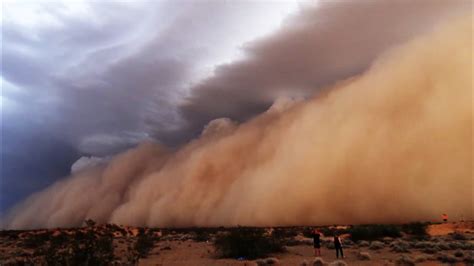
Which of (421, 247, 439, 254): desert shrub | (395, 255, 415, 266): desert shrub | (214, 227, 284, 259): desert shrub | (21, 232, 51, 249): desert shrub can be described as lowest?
(395, 255, 415, 266): desert shrub

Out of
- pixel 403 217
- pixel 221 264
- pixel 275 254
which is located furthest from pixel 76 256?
pixel 403 217

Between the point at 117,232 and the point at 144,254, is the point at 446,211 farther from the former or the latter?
the point at 144,254

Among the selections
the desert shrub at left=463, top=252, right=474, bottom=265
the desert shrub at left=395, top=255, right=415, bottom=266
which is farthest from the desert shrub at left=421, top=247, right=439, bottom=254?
the desert shrub at left=395, top=255, right=415, bottom=266

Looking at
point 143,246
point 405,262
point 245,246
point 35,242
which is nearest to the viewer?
point 405,262

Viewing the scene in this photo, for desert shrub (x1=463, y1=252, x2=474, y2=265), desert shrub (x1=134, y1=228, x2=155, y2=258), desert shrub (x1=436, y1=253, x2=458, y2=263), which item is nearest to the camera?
desert shrub (x1=463, y1=252, x2=474, y2=265)

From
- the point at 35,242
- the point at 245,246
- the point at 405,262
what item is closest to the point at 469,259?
the point at 405,262

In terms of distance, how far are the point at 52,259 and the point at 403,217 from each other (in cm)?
6548

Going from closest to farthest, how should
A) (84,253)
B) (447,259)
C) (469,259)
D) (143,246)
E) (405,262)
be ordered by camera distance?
1. (84,253)
2. (405,262)
3. (469,259)
4. (447,259)
5. (143,246)

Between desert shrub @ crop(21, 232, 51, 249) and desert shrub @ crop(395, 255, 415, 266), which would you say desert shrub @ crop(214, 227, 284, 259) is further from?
desert shrub @ crop(21, 232, 51, 249)

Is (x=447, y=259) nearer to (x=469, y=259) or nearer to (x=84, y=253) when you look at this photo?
(x=469, y=259)

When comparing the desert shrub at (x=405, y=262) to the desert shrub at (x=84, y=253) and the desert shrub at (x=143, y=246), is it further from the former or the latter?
the desert shrub at (x=84, y=253)

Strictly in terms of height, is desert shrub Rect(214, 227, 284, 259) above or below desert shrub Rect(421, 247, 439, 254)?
above

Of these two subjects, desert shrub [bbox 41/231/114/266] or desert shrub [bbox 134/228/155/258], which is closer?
desert shrub [bbox 41/231/114/266]

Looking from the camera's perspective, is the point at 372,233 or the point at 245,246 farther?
the point at 372,233
